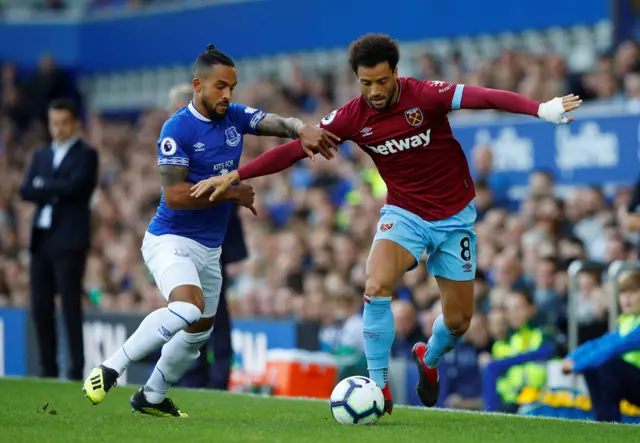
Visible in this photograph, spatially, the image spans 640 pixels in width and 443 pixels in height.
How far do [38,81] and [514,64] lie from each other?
11799mm

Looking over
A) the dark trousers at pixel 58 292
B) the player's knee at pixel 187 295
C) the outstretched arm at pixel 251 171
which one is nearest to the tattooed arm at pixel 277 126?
the outstretched arm at pixel 251 171

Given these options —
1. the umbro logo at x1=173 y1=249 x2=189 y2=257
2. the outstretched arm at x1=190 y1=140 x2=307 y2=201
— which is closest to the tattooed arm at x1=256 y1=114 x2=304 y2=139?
the outstretched arm at x1=190 y1=140 x2=307 y2=201

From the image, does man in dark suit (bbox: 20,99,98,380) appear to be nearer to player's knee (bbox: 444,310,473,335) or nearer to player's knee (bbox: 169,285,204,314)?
player's knee (bbox: 169,285,204,314)

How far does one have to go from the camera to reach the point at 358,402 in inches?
264

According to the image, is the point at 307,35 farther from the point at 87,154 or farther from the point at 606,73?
the point at 87,154

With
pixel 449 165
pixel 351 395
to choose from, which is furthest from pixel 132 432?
pixel 449 165

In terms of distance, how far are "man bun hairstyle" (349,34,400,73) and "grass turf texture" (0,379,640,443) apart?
6.39ft

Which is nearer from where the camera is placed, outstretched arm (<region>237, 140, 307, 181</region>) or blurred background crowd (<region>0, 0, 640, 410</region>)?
outstretched arm (<region>237, 140, 307, 181</region>)

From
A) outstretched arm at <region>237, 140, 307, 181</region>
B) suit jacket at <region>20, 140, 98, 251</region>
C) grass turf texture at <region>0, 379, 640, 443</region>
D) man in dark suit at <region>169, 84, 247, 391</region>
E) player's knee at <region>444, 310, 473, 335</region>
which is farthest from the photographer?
suit jacket at <region>20, 140, 98, 251</region>

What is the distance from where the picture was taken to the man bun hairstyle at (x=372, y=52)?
271 inches

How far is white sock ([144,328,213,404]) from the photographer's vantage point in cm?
727

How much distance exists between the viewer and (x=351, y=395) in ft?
22.1

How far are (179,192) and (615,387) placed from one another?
2.96 metres

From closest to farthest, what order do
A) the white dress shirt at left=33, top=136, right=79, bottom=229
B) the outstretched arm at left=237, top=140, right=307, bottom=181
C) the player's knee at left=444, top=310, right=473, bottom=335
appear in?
the outstretched arm at left=237, top=140, right=307, bottom=181
the player's knee at left=444, top=310, right=473, bottom=335
the white dress shirt at left=33, top=136, right=79, bottom=229
